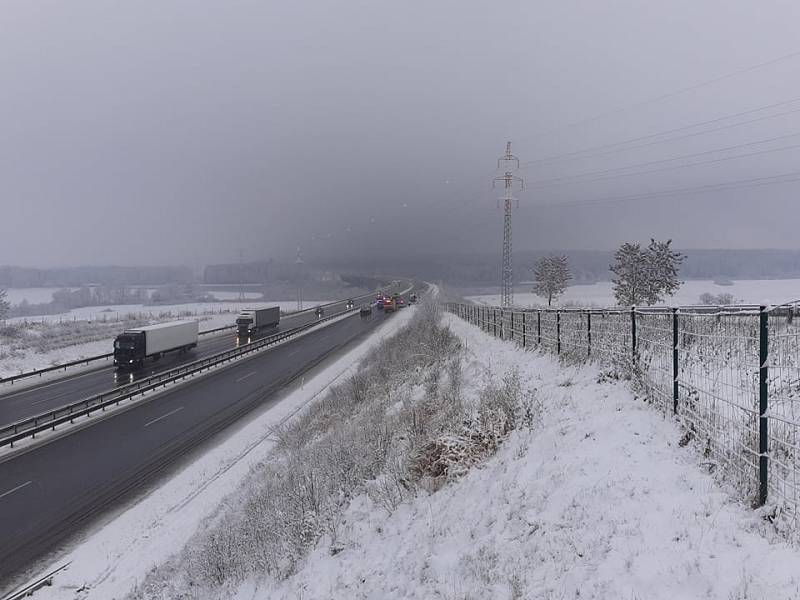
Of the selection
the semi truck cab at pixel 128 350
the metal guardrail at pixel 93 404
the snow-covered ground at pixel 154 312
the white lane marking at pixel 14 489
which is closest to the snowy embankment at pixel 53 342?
the semi truck cab at pixel 128 350

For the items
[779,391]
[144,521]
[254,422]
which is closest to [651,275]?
[254,422]

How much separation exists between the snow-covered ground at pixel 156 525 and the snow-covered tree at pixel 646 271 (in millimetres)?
55235

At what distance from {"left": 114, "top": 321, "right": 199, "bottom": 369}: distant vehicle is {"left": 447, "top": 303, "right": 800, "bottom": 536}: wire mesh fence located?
35293 millimetres

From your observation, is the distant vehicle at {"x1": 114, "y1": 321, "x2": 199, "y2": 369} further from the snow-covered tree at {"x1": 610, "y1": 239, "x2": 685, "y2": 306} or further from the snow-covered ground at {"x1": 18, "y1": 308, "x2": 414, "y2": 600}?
the snow-covered tree at {"x1": 610, "y1": 239, "x2": 685, "y2": 306}

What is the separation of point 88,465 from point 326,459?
40.1ft

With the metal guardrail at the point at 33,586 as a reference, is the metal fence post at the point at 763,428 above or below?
above

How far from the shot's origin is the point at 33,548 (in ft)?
46.6

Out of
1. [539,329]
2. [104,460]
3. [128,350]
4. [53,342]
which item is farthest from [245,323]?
[539,329]

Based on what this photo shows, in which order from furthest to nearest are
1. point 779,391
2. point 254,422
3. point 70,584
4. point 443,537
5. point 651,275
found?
point 651,275 → point 254,422 → point 70,584 → point 779,391 → point 443,537

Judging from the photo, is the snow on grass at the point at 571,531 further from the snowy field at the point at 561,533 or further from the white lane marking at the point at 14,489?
the white lane marking at the point at 14,489

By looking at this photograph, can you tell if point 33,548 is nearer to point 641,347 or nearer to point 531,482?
point 531,482

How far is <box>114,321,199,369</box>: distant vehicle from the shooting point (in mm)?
38812

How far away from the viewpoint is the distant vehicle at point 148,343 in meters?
38.8

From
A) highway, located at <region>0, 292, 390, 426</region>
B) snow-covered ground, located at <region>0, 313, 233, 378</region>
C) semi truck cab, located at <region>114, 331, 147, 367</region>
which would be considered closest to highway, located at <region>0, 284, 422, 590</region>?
highway, located at <region>0, 292, 390, 426</region>
